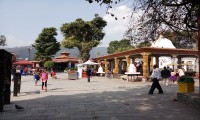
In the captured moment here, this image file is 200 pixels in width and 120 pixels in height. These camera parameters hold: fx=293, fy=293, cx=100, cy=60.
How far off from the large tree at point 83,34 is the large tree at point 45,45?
10.5 meters

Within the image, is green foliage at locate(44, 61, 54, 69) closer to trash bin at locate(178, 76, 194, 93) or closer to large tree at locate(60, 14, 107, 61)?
large tree at locate(60, 14, 107, 61)

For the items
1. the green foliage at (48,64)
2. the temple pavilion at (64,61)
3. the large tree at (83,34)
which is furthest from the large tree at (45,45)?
the large tree at (83,34)

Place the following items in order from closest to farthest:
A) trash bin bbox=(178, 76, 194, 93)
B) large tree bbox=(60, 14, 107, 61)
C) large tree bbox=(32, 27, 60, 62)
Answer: trash bin bbox=(178, 76, 194, 93), large tree bbox=(60, 14, 107, 61), large tree bbox=(32, 27, 60, 62)

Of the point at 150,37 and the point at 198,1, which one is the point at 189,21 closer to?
the point at 150,37

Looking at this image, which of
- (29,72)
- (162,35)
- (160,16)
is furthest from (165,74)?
(29,72)

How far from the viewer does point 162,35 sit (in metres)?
12.0

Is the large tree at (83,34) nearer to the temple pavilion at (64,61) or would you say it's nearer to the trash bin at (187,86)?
the temple pavilion at (64,61)

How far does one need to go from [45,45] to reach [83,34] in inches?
528

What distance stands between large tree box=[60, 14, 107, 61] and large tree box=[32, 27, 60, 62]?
411 inches

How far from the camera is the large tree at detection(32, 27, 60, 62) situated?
62.7 meters

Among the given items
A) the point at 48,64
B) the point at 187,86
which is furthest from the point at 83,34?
the point at 187,86

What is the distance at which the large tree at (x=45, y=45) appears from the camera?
62.7m

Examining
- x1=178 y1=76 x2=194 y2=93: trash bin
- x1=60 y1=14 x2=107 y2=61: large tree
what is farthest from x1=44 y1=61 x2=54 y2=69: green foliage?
x1=178 y1=76 x2=194 y2=93: trash bin

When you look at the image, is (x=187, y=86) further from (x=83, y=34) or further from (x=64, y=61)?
(x=64, y=61)
